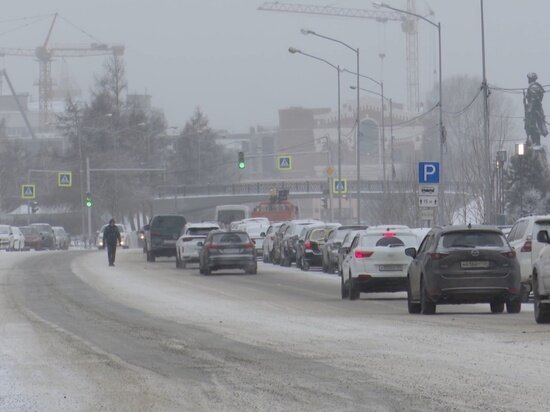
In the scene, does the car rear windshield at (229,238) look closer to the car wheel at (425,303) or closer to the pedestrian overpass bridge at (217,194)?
the car wheel at (425,303)

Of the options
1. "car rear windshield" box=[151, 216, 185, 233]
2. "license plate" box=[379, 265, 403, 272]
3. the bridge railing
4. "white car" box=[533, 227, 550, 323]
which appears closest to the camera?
"white car" box=[533, 227, 550, 323]

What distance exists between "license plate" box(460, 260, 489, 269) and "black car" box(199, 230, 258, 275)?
77.3ft

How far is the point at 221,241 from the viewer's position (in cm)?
5028

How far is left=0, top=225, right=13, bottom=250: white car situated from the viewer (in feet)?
304

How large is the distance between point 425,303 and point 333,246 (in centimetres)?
2210

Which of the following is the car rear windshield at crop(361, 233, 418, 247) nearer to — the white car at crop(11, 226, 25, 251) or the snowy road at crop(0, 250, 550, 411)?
the snowy road at crop(0, 250, 550, 411)

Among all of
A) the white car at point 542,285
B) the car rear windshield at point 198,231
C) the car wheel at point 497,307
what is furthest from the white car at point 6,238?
the white car at point 542,285

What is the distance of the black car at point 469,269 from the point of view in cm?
2678

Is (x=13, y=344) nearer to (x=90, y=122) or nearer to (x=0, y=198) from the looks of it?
(x=90, y=122)

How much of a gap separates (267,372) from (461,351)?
3252 millimetres

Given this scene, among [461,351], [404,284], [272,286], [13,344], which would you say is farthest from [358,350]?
[272,286]

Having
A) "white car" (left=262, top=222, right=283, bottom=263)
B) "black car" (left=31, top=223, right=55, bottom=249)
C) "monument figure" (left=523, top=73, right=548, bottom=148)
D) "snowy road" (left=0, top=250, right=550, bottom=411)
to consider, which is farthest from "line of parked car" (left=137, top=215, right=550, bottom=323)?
"black car" (left=31, top=223, right=55, bottom=249)

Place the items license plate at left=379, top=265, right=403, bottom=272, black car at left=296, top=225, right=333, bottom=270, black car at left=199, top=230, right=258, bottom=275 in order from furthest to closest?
1. black car at left=296, top=225, right=333, bottom=270
2. black car at left=199, top=230, right=258, bottom=275
3. license plate at left=379, top=265, right=403, bottom=272

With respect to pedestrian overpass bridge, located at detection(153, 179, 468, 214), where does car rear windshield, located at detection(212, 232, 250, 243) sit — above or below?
below
